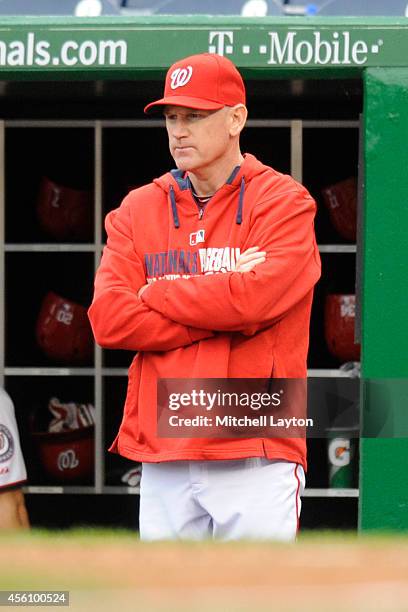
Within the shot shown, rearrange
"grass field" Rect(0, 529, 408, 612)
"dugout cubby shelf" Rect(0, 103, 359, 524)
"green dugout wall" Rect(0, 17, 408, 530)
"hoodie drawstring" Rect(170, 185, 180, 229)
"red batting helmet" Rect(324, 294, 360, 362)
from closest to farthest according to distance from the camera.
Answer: "grass field" Rect(0, 529, 408, 612)
"hoodie drawstring" Rect(170, 185, 180, 229)
"green dugout wall" Rect(0, 17, 408, 530)
"red batting helmet" Rect(324, 294, 360, 362)
"dugout cubby shelf" Rect(0, 103, 359, 524)

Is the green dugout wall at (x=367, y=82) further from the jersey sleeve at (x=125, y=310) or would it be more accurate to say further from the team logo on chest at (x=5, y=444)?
the team logo on chest at (x=5, y=444)

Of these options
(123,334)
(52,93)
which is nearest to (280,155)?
(52,93)

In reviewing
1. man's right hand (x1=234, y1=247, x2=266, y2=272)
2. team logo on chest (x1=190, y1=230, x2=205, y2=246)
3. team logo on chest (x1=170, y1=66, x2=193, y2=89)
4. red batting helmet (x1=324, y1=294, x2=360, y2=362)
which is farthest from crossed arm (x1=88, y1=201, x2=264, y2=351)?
red batting helmet (x1=324, y1=294, x2=360, y2=362)

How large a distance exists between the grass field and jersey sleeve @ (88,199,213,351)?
1558 mm

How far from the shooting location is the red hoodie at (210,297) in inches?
93.4

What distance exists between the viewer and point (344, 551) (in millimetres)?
835

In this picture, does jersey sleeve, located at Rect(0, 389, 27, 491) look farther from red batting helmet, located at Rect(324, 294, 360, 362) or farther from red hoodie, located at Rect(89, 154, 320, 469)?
red hoodie, located at Rect(89, 154, 320, 469)

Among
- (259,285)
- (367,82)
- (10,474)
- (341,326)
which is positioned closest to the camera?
(259,285)

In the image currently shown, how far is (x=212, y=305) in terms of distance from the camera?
237cm

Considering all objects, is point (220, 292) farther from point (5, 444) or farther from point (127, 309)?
point (5, 444)

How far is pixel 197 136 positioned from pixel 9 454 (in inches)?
74.5

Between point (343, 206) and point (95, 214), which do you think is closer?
point (343, 206)

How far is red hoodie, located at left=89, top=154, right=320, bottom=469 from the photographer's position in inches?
93.4

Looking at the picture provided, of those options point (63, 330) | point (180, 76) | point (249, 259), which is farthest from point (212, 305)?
point (63, 330)
